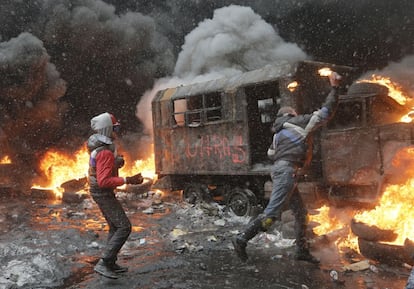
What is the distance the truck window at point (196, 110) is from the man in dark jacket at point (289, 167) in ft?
15.4

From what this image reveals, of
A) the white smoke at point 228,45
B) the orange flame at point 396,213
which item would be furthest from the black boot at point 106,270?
the white smoke at point 228,45

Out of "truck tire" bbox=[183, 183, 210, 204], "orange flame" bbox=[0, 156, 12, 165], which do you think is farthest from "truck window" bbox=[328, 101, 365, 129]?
"orange flame" bbox=[0, 156, 12, 165]

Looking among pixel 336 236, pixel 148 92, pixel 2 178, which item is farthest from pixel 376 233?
pixel 148 92

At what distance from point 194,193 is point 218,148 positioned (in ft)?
6.21

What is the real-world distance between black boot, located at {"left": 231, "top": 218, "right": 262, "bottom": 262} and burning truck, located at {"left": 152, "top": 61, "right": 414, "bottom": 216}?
7.56 feet

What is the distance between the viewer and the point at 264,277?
15.9 ft

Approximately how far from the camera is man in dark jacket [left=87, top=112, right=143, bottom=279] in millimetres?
4895

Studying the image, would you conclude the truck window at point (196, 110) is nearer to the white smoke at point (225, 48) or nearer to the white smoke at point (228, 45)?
the white smoke at point (225, 48)

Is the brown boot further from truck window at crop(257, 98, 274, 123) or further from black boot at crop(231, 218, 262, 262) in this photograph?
truck window at crop(257, 98, 274, 123)

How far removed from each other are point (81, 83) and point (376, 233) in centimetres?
1760

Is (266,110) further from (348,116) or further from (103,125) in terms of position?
(103,125)

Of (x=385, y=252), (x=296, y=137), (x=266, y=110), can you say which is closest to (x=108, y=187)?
(x=296, y=137)

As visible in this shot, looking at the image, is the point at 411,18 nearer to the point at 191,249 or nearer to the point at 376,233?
the point at 376,233

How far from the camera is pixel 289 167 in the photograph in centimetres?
516
